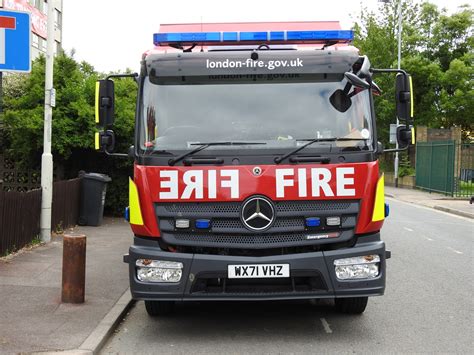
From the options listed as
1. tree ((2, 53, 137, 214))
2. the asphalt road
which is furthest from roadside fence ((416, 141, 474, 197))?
the asphalt road

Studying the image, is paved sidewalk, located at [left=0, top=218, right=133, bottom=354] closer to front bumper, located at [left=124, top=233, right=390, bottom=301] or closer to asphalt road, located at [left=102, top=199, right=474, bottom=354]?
asphalt road, located at [left=102, top=199, right=474, bottom=354]

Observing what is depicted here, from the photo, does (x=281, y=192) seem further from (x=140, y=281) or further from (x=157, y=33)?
(x=157, y=33)

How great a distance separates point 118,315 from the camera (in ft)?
19.8

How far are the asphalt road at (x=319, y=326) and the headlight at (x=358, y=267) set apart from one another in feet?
2.18

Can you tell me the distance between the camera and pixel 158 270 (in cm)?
523

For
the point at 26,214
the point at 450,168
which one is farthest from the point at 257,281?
the point at 450,168

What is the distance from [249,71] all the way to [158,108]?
0.96 metres

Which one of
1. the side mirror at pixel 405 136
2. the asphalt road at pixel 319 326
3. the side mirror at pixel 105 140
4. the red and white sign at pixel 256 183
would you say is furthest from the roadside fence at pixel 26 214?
the side mirror at pixel 405 136

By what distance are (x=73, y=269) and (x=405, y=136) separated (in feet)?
12.6

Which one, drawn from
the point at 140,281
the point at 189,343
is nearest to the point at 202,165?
the point at 140,281

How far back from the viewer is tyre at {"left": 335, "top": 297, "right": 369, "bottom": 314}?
6.19m

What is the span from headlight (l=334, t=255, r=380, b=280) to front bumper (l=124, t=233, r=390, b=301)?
0.12 ft

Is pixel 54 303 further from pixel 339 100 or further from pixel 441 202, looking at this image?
pixel 441 202

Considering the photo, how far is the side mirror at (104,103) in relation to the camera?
5.85 meters
